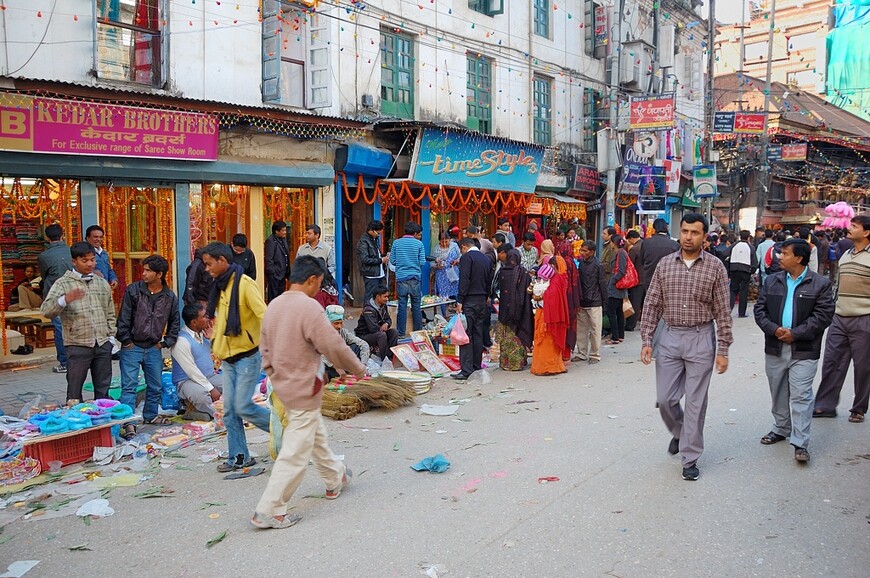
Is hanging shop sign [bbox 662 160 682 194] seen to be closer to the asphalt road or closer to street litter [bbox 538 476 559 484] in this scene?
the asphalt road

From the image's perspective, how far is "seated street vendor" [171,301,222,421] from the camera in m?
7.93

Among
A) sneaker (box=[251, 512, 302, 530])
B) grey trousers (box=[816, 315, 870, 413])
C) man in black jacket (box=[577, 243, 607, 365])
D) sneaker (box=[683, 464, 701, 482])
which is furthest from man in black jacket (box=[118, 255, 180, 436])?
grey trousers (box=[816, 315, 870, 413])

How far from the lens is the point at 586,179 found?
2383 centimetres

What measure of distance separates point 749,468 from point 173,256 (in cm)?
935

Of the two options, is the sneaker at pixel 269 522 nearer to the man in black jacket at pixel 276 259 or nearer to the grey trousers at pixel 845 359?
the grey trousers at pixel 845 359

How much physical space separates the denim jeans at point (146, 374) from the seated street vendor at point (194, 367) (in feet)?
0.64

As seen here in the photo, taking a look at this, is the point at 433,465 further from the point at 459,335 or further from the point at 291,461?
the point at 459,335

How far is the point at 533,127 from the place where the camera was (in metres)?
22.0

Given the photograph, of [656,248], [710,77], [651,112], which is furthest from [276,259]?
[710,77]

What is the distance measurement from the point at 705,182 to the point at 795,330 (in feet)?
74.6

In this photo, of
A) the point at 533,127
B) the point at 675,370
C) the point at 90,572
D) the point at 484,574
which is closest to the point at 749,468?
the point at 675,370

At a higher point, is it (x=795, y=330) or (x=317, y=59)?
(x=317, y=59)

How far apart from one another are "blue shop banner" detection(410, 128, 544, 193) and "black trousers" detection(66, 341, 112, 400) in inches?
378

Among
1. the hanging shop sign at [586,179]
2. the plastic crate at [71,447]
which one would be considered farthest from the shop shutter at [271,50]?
the hanging shop sign at [586,179]
